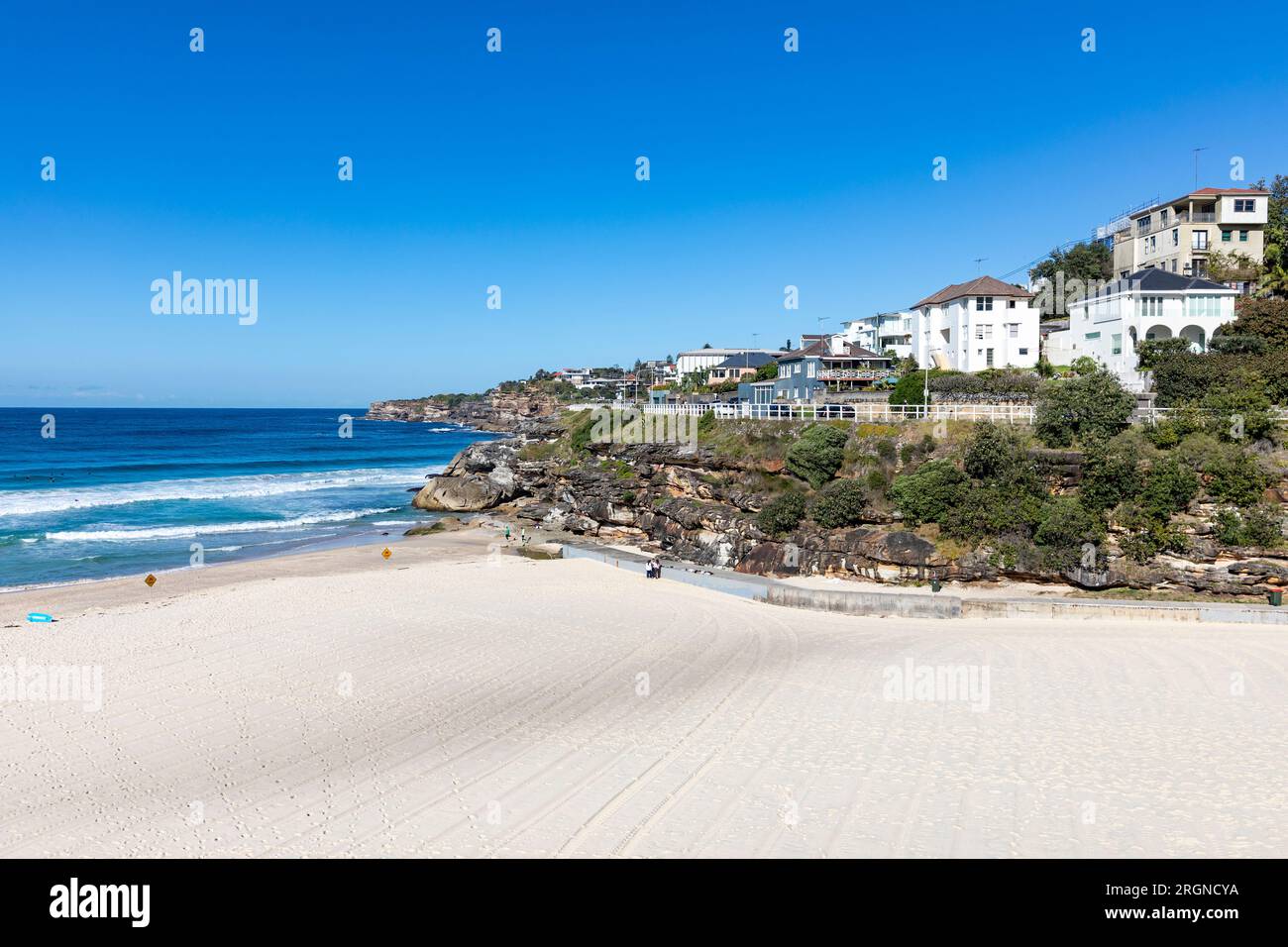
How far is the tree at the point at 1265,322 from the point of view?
34.6 metres

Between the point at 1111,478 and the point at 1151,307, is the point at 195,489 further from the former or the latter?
the point at 1151,307

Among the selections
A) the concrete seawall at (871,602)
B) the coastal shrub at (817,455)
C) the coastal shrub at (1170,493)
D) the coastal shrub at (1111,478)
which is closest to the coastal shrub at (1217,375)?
the coastal shrub at (1111,478)

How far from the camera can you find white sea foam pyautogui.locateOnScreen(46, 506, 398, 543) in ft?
124

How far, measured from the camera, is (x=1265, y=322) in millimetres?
35281

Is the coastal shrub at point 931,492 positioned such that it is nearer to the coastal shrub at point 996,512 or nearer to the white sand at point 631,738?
the coastal shrub at point 996,512

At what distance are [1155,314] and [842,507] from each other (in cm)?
2225

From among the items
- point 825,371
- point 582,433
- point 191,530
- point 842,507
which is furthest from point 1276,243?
point 191,530

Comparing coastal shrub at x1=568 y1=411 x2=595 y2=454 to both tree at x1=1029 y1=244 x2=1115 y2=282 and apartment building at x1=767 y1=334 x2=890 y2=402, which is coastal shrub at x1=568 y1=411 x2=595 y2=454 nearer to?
apartment building at x1=767 y1=334 x2=890 y2=402

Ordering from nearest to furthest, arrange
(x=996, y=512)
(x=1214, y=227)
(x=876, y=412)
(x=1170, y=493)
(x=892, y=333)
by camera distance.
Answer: (x=1170, y=493), (x=996, y=512), (x=876, y=412), (x=1214, y=227), (x=892, y=333)

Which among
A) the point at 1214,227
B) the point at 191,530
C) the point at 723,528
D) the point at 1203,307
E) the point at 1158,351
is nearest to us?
the point at 723,528

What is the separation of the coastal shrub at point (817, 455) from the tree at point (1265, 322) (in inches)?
778

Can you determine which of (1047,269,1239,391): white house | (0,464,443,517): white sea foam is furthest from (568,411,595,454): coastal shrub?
(1047,269,1239,391): white house

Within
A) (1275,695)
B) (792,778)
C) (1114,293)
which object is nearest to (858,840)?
(792,778)

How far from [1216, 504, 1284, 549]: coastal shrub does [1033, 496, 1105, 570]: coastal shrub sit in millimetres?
3391
